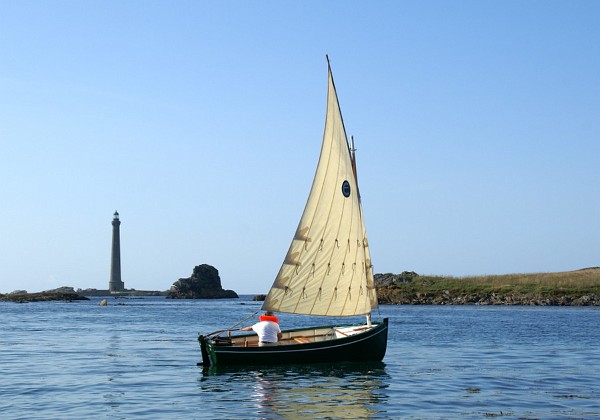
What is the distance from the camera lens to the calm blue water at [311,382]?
24406mm

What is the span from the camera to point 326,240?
116 feet

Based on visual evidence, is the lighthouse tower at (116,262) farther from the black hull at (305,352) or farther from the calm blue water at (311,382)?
the black hull at (305,352)

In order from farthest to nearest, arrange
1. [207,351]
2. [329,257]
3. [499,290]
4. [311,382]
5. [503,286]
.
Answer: [503,286], [499,290], [329,257], [207,351], [311,382]

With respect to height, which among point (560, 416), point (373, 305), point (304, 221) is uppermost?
point (304, 221)

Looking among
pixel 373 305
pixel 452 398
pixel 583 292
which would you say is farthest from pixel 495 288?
pixel 452 398

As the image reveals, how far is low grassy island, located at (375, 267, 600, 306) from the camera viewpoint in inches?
4360

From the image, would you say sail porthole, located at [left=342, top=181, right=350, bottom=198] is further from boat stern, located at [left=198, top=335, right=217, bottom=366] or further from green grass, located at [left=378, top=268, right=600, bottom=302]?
green grass, located at [left=378, top=268, right=600, bottom=302]

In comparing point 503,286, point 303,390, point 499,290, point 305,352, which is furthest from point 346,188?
point 503,286

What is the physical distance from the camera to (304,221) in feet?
116

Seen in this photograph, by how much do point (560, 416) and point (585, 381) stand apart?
9.06m

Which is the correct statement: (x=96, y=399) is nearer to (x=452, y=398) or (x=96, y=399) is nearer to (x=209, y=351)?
(x=209, y=351)

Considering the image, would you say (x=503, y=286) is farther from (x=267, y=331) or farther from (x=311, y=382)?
(x=311, y=382)

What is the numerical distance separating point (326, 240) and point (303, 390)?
28.0 feet

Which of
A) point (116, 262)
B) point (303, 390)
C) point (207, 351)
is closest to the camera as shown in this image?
point (303, 390)
